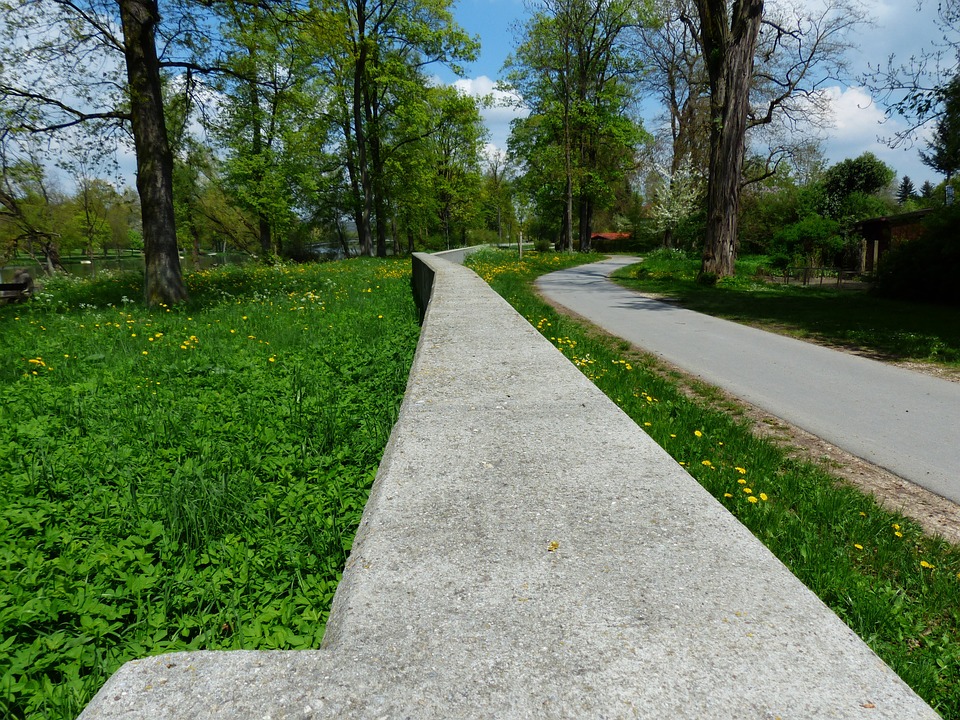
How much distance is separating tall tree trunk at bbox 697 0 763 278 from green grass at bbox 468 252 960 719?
1259 centimetres

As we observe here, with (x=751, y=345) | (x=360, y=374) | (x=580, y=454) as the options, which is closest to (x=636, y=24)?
(x=751, y=345)

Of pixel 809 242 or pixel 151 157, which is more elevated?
pixel 151 157

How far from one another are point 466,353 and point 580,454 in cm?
204

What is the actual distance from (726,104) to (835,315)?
295 inches

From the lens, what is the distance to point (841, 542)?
291 centimetres

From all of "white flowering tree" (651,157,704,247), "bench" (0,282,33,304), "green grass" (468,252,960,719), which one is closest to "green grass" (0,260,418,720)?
"green grass" (468,252,960,719)

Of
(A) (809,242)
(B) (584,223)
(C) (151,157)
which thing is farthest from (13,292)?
(B) (584,223)

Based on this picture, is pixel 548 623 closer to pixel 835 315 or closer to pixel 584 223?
pixel 835 315

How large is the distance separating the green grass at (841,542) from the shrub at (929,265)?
11554 millimetres

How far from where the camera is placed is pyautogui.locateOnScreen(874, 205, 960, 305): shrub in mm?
12305

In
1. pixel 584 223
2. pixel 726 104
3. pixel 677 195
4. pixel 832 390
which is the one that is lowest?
pixel 832 390

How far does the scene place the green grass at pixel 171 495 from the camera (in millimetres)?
2000

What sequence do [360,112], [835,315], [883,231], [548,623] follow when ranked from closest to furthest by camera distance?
[548,623] < [835,315] < [883,231] < [360,112]

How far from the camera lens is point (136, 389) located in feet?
15.4
